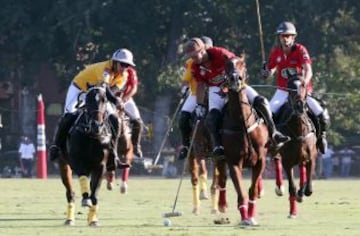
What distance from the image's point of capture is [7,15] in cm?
6125

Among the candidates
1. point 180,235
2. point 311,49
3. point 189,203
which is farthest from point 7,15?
point 180,235

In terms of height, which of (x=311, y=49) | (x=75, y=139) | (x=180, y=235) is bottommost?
(x=180, y=235)

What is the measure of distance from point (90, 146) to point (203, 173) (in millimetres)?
3863

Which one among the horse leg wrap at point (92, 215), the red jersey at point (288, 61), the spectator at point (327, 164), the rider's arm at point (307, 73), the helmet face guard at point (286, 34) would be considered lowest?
the horse leg wrap at point (92, 215)

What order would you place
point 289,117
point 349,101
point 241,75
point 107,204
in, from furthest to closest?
point 349,101
point 107,204
point 289,117
point 241,75

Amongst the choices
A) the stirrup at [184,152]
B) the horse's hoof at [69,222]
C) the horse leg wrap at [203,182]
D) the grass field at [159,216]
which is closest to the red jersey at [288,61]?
the stirrup at [184,152]

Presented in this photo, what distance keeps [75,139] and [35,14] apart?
42.8m

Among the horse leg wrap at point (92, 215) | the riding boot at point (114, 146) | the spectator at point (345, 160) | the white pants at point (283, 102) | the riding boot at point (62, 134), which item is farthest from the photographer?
the spectator at point (345, 160)

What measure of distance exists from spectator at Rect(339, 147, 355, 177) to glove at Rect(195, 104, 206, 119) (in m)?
36.4

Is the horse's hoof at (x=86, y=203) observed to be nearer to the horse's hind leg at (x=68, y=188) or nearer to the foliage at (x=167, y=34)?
the horse's hind leg at (x=68, y=188)

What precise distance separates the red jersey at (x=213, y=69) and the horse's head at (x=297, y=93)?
1.71 metres

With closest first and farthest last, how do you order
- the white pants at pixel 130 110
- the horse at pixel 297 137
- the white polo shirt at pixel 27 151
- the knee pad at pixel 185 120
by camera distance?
the horse at pixel 297 137, the knee pad at pixel 185 120, the white pants at pixel 130 110, the white polo shirt at pixel 27 151

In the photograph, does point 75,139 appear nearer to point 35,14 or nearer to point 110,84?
point 110,84

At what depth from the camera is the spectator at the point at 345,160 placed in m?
58.1
